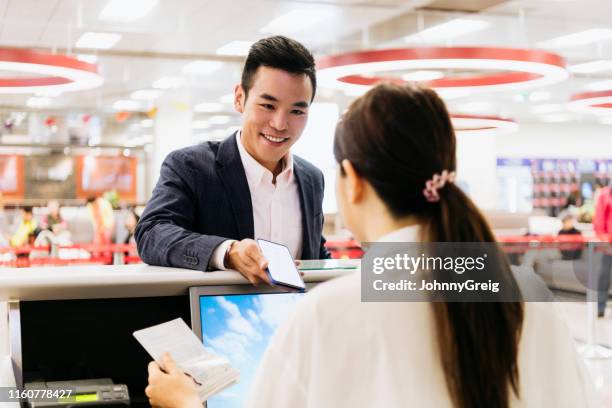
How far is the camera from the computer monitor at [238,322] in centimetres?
155

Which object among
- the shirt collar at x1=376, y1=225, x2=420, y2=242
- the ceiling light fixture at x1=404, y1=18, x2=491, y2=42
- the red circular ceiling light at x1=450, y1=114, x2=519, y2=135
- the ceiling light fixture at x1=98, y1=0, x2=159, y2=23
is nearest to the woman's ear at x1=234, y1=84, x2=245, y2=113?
the shirt collar at x1=376, y1=225, x2=420, y2=242

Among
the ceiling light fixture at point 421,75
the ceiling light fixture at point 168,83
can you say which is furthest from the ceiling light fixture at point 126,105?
the ceiling light fixture at point 421,75

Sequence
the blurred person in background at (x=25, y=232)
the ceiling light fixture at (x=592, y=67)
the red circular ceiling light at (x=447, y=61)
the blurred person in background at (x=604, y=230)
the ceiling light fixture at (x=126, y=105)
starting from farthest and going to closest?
1. the ceiling light fixture at (x=126, y=105)
2. the ceiling light fixture at (x=592, y=67)
3. the blurred person in background at (x=25, y=232)
4. the red circular ceiling light at (x=447, y=61)
5. the blurred person in background at (x=604, y=230)

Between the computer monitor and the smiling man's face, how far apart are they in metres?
0.44

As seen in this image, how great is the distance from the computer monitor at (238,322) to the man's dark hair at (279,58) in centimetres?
58

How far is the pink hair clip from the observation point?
0.98m

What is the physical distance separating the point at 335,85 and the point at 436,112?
33.0 feet

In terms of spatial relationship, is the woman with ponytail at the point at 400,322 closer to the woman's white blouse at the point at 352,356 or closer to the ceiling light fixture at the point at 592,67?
the woman's white blouse at the point at 352,356

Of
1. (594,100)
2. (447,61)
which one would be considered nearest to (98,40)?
(447,61)

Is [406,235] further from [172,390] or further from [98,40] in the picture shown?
[98,40]

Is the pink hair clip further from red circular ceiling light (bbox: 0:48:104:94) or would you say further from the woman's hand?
red circular ceiling light (bbox: 0:48:104:94)

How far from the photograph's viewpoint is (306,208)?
2.00m

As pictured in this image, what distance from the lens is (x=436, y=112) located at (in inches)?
39.3

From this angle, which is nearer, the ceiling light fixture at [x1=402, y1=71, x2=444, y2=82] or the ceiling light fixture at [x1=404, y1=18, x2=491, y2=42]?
the ceiling light fixture at [x1=404, y1=18, x2=491, y2=42]
